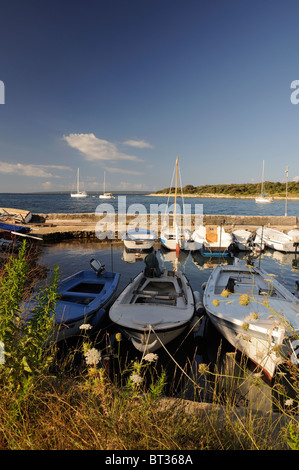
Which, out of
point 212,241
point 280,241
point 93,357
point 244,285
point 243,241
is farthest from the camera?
point 243,241

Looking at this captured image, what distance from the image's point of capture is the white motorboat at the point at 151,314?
5.53 m

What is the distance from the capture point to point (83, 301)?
304 inches

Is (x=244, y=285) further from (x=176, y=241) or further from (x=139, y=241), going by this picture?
(x=139, y=241)

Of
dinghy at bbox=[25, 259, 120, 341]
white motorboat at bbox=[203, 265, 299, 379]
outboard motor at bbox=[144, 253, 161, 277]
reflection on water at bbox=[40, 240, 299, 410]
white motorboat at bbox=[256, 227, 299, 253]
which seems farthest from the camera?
white motorboat at bbox=[256, 227, 299, 253]

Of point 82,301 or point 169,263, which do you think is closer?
point 82,301

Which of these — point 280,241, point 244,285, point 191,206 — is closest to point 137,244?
point 244,285

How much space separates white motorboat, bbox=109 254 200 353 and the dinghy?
2.30 ft

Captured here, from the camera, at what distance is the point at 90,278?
961 cm

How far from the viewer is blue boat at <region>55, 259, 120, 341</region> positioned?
5.98 meters

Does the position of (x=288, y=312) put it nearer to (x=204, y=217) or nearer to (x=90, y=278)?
(x=90, y=278)

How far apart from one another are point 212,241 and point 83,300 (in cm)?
1320

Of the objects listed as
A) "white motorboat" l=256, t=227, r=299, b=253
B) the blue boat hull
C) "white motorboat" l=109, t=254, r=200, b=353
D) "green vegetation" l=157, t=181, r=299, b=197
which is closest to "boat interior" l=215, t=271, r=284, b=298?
"white motorboat" l=109, t=254, r=200, b=353

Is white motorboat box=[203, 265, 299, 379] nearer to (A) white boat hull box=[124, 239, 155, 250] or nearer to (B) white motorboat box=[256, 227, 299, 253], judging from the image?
(A) white boat hull box=[124, 239, 155, 250]
